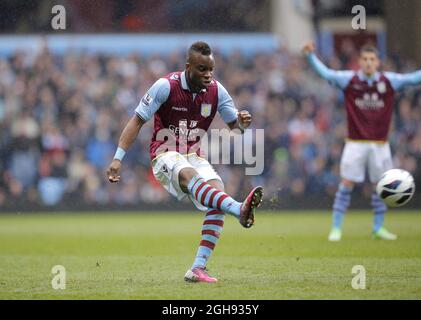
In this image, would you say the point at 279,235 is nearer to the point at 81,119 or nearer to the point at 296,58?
the point at 81,119

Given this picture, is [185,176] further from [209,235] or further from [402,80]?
[402,80]

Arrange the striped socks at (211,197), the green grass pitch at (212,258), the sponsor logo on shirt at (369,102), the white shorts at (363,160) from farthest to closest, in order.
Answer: the sponsor logo on shirt at (369,102), the white shorts at (363,160), the striped socks at (211,197), the green grass pitch at (212,258)

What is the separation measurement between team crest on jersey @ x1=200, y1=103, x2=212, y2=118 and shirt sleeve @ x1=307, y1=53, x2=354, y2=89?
4187 millimetres

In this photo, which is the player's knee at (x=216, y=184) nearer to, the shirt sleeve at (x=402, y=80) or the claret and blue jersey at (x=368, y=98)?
the claret and blue jersey at (x=368, y=98)

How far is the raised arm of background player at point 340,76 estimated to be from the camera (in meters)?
13.0

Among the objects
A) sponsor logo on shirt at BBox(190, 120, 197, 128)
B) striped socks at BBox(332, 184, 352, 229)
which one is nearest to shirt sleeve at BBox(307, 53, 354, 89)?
striped socks at BBox(332, 184, 352, 229)

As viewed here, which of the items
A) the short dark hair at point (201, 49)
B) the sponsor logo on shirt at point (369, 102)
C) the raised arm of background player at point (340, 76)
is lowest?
the sponsor logo on shirt at point (369, 102)

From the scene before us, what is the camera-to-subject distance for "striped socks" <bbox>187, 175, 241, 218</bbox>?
8.29m

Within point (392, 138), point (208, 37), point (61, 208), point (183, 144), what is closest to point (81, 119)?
point (61, 208)

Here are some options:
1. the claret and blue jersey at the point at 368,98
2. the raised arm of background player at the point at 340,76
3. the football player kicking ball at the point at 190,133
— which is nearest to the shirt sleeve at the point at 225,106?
the football player kicking ball at the point at 190,133

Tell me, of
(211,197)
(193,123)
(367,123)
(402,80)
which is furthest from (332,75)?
(211,197)

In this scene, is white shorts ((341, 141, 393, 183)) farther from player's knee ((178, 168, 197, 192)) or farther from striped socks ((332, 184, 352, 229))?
player's knee ((178, 168, 197, 192))

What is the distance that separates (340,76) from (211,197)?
5431mm

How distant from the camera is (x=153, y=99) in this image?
8.88 m
